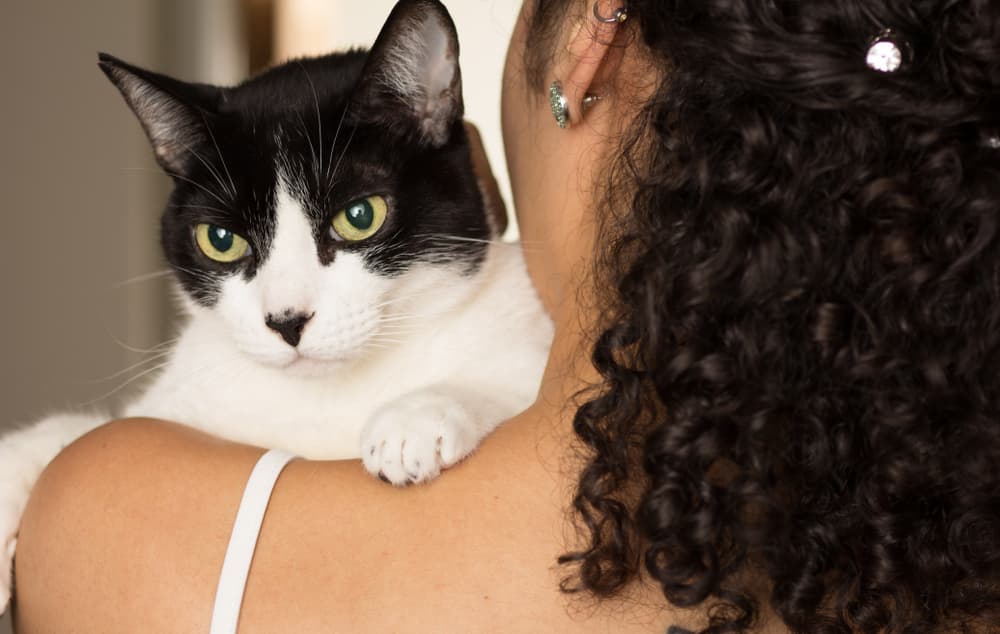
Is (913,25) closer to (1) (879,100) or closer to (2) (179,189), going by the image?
(1) (879,100)

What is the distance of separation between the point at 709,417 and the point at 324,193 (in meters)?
0.64

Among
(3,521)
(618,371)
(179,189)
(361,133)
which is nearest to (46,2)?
(179,189)

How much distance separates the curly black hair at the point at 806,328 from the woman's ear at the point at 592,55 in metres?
0.03

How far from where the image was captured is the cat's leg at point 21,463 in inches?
46.3

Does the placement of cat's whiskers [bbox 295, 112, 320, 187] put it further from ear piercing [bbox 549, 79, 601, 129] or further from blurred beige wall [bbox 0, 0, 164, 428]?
blurred beige wall [bbox 0, 0, 164, 428]

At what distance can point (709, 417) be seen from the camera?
935 millimetres

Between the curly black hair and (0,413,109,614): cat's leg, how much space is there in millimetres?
708

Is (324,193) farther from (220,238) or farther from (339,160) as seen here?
(220,238)

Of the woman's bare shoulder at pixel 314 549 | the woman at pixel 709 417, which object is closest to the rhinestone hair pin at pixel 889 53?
the woman at pixel 709 417

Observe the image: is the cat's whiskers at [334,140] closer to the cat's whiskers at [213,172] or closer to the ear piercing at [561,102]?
the cat's whiskers at [213,172]

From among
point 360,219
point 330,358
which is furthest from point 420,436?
point 360,219

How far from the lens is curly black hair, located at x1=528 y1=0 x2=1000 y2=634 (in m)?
0.85

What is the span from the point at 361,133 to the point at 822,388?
2.45ft

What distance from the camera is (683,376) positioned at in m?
0.93
